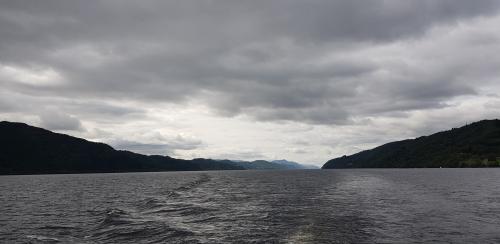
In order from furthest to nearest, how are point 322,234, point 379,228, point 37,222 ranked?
point 37,222 → point 379,228 → point 322,234

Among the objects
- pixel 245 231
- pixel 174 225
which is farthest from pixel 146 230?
pixel 245 231

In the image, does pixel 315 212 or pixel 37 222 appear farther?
pixel 315 212

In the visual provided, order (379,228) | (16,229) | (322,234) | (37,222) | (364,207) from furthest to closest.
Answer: (364,207), (37,222), (16,229), (379,228), (322,234)

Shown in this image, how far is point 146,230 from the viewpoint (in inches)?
1742

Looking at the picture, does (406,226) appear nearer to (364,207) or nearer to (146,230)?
(364,207)

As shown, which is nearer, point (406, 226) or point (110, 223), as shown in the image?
point (406, 226)

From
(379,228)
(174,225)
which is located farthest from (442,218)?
(174,225)

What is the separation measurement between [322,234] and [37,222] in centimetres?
3902

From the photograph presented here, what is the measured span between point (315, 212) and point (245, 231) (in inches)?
689

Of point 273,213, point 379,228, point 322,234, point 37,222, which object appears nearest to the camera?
point 322,234

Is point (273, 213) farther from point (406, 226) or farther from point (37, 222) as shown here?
point (37, 222)

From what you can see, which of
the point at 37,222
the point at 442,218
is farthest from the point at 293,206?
the point at 37,222

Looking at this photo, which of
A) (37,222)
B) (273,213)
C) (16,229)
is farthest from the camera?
(273,213)

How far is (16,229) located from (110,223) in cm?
1091
